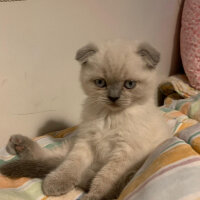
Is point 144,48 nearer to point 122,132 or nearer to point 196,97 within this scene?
point 122,132

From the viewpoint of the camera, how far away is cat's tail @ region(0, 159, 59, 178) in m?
0.96

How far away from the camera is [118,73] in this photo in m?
0.98

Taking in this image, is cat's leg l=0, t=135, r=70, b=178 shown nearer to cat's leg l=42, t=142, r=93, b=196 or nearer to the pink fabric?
cat's leg l=42, t=142, r=93, b=196

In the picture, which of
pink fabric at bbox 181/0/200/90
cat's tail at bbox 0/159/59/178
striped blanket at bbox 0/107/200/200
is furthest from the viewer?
pink fabric at bbox 181/0/200/90

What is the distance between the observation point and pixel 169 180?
65 cm

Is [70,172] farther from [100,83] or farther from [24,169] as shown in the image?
[100,83]

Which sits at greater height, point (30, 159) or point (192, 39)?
point (192, 39)

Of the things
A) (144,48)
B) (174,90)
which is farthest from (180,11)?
(144,48)

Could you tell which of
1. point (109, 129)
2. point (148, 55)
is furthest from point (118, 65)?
point (109, 129)

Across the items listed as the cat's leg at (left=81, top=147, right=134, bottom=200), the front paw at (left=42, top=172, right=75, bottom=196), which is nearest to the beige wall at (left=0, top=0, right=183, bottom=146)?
the front paw at (left=42, top=172, right=75, bottom=196)

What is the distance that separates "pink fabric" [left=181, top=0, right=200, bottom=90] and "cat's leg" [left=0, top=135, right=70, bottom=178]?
3.83ft

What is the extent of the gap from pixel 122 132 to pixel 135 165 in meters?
0.15

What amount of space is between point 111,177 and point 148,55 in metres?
0.52

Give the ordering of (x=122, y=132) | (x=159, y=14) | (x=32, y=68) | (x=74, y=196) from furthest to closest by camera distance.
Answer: (x=159, y=14) < (x=32, y=68) < (x=122, y=132) < (x=74, y=196)
